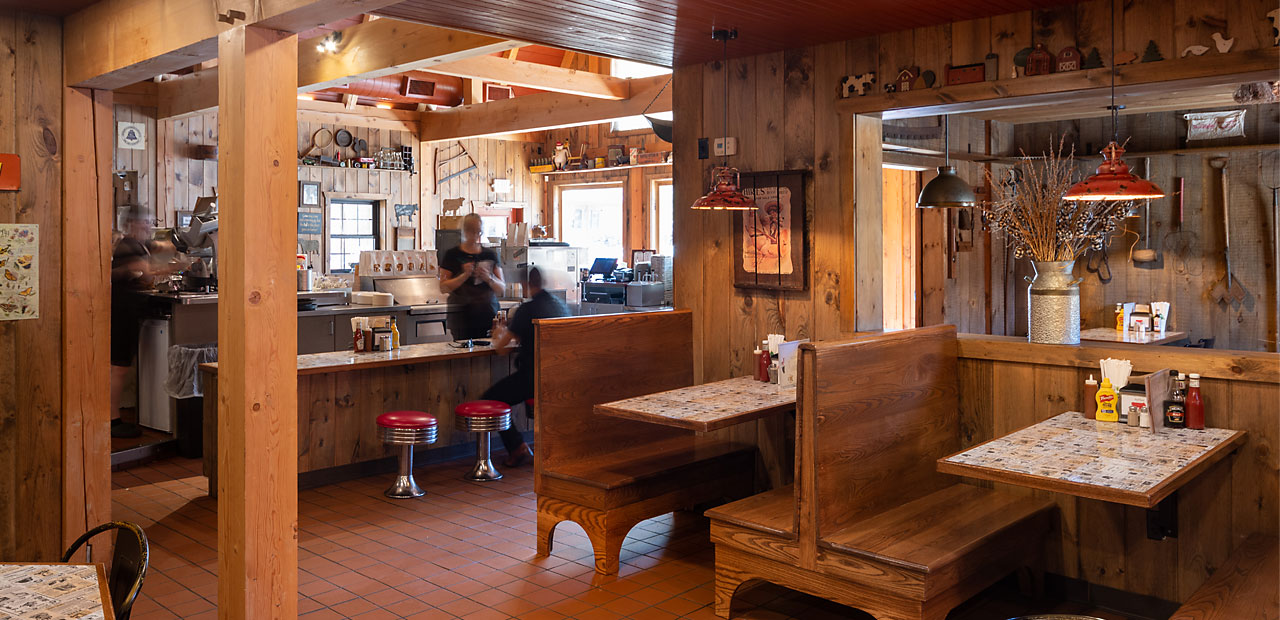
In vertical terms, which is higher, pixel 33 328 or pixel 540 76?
pixel 540 76

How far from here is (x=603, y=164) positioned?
519 inches

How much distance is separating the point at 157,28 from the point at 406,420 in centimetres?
276

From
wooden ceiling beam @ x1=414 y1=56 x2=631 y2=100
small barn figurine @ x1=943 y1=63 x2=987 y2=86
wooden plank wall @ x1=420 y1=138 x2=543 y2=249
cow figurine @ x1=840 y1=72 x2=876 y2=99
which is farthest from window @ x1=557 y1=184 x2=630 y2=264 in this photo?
small barn figurine @ x1=943 y1=63 x2=987 y2=86

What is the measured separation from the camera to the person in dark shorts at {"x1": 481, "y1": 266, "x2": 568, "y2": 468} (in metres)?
6.48

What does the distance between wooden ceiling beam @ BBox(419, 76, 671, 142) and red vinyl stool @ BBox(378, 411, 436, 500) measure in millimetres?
3684

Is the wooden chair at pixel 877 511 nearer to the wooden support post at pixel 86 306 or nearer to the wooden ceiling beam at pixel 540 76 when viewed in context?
the wooden support post at pixel 86 306

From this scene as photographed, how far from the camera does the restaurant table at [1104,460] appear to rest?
3.00 metres

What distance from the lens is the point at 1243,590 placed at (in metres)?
3.20

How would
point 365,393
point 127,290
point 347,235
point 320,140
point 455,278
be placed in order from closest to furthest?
point 365,393 < point 455,278 < point 127,290 < point 320,140 < point 347,235

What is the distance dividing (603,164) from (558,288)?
296 centimetres

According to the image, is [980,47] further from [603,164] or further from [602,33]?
[603,164]

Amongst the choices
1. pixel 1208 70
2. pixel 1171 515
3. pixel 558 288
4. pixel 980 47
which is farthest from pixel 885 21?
pixel 558 288

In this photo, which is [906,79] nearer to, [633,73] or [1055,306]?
[1055,306]

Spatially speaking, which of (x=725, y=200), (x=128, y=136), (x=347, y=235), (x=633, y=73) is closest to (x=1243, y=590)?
(x=725, y=200)
